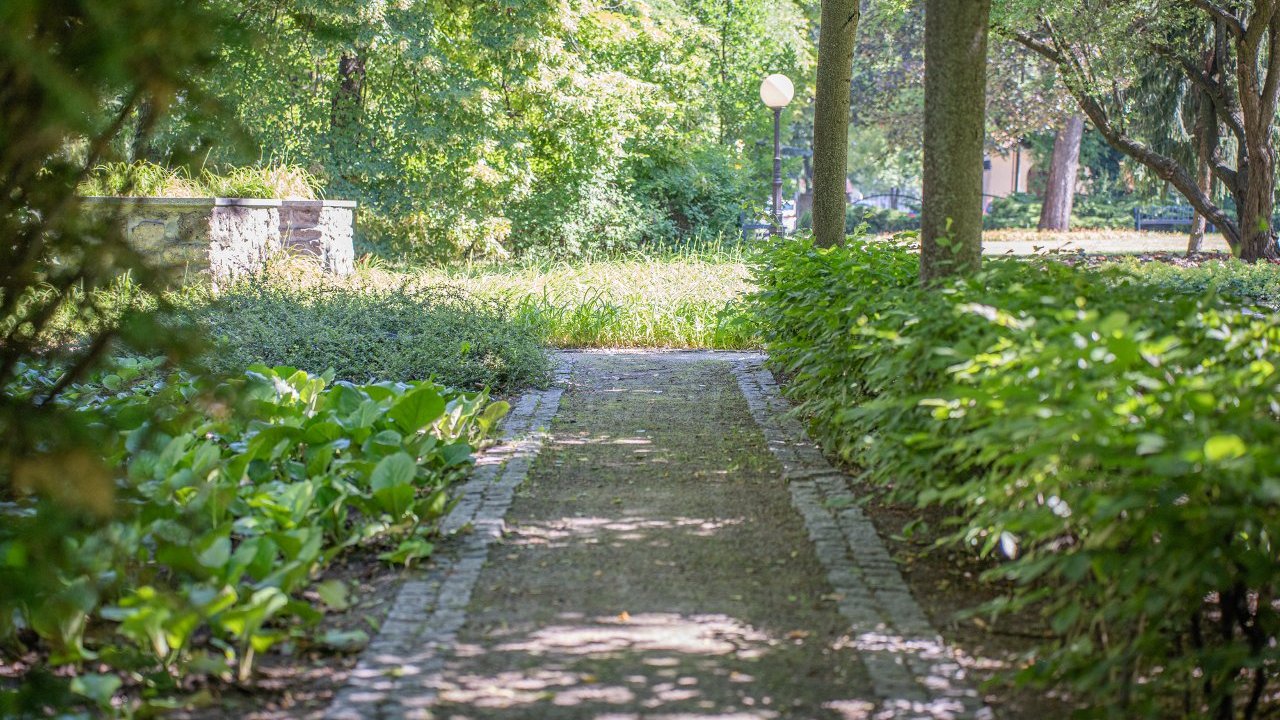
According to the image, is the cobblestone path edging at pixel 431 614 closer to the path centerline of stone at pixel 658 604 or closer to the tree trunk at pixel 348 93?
the path centerline of stone at pixel 658 604

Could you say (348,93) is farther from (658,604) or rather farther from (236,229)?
(658,604)

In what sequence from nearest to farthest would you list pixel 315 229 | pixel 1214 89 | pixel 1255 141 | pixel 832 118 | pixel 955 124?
pixel 955 124
pixel 832 118
pixel 315 229
pixel 1255 141
pixel 1214 89

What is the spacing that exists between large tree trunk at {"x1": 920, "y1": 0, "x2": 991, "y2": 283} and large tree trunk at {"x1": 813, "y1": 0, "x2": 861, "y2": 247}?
3.42 m

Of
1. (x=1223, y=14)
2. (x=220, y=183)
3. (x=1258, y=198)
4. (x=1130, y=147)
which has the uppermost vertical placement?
(x=1223, y=14)

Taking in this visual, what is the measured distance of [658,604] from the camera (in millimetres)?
A: 3648

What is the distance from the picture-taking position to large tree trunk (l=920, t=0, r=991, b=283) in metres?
4.82

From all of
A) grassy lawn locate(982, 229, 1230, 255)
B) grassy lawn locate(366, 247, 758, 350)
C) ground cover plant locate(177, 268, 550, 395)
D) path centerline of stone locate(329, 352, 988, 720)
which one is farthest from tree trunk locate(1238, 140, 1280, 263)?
path centerline of stone locate(329, 352, 988, 720)

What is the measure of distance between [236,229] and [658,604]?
862 centimetres

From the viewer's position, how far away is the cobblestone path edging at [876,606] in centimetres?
291

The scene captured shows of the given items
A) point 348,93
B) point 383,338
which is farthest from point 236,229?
point 348,93

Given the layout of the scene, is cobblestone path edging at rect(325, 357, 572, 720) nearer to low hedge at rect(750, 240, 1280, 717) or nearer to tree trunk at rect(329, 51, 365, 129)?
low hedge at rect(750, 240, 1280, 717)

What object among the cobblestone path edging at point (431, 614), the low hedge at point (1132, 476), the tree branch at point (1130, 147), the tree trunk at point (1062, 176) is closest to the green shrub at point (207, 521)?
the cobblestone path edging at point (431, 614)

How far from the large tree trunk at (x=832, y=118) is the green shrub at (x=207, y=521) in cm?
443

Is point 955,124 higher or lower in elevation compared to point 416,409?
higher
